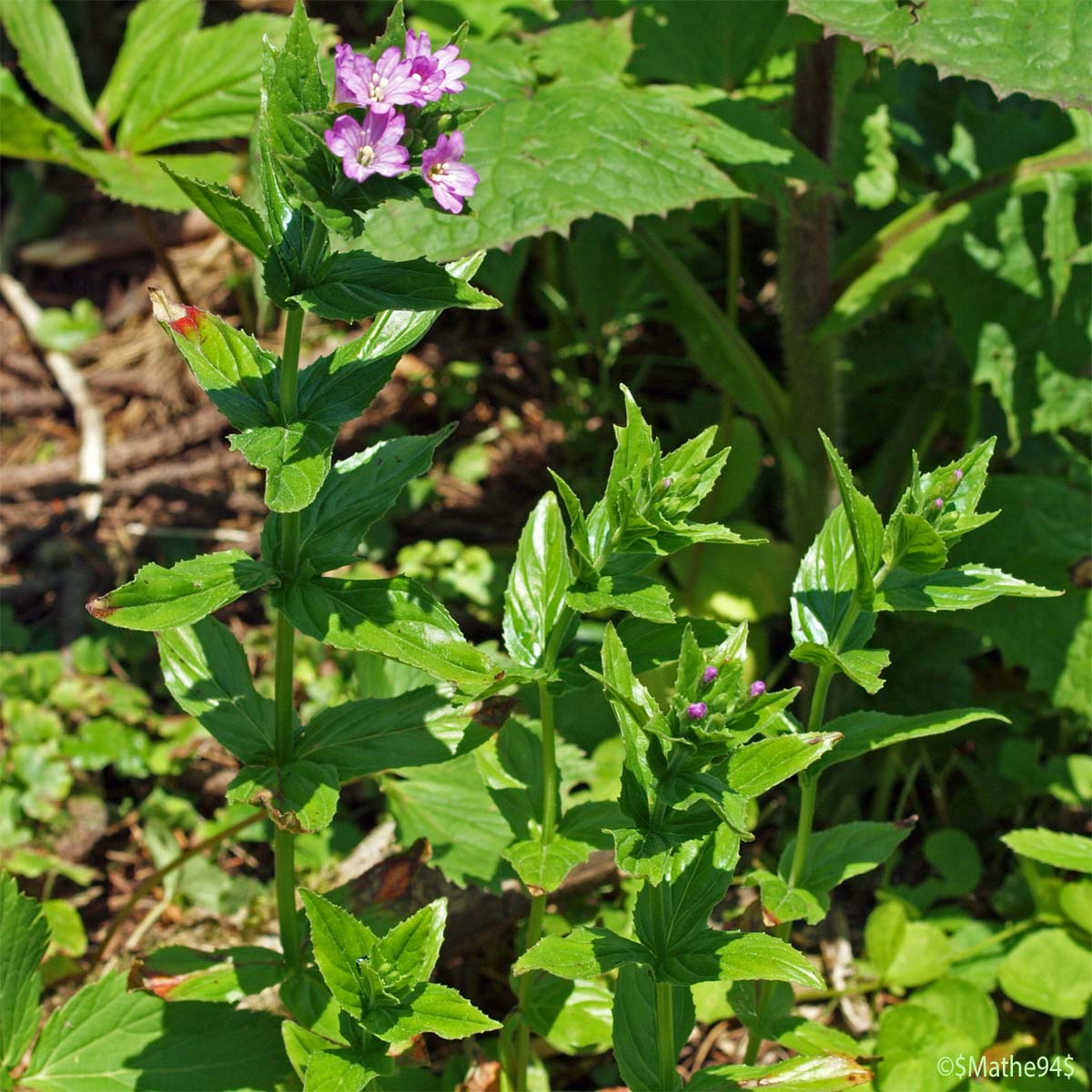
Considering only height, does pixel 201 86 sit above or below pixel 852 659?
above

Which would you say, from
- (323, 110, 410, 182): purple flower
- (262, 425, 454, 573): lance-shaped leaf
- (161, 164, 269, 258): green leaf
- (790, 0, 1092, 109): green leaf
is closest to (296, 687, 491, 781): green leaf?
(262, 425, 454, 573): lance-shaped leaf

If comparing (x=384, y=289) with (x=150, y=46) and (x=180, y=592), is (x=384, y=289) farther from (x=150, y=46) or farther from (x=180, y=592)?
(x=150, y=46)

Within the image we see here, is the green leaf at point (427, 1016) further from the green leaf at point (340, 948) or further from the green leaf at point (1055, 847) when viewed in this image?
the green leaf at point (1055, 847)

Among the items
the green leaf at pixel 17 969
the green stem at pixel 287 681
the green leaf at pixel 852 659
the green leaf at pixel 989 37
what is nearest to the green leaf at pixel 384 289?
the green stem at pixel 287 681

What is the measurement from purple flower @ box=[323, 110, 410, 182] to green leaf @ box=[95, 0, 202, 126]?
92.4 inches

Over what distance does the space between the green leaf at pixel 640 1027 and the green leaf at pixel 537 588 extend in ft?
1.64

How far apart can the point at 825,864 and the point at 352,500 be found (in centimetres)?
96

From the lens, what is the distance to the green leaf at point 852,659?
67.5 inches

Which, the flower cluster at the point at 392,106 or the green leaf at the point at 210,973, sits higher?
the flower cluster at the point at 392,106

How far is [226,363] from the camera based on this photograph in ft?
5.67

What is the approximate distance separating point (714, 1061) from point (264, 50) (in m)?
2.16

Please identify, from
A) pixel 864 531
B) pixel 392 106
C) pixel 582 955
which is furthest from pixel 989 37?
pixel 582 955

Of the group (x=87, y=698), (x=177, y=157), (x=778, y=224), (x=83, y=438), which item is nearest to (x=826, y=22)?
(x=778, y=224)

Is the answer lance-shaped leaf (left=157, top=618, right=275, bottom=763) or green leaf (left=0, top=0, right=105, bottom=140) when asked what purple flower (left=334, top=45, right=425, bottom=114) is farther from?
green leaf (left=0, top=0, right=105, bottom=140)
